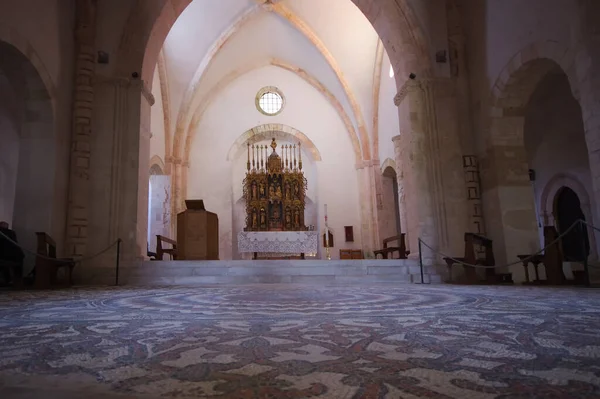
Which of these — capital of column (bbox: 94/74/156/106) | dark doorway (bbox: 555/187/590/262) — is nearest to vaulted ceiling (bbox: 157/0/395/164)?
capital of column (bbox: 94/74/156/106)

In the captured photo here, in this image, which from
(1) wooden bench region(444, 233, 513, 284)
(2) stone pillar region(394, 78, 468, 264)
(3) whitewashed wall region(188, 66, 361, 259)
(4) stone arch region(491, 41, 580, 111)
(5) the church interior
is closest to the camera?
(5) the church interior

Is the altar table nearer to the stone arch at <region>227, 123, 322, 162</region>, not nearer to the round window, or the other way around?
the stone arch at <region>227, 123, 322, 162</region>

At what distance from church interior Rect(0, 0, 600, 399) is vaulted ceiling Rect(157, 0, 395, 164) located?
0.09m

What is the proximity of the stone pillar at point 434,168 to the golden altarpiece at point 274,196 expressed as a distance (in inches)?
323

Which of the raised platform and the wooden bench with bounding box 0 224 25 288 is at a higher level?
the wooden bench with bounding box 0 224 25 288

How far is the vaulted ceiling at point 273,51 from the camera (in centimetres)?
1526

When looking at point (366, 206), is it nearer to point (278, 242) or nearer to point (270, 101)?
point (278, 242)

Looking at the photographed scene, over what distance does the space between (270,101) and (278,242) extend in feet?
22.6

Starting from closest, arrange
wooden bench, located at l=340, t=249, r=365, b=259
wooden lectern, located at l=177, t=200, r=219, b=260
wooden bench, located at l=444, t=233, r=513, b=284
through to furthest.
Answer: wooden bench, located at l=444, t=233, r=513, b=284, wooden lectern, located at l=177, t=200, r=219, b=260, wooden bench, located at l=340, t=249, r=365, b=259

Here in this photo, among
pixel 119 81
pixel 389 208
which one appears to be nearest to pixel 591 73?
pixel 119 81

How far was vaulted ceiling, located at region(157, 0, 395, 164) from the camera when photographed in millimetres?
15258

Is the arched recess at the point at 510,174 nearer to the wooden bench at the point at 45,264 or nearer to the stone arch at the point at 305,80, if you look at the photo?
the wooden bench at the point at 45,264

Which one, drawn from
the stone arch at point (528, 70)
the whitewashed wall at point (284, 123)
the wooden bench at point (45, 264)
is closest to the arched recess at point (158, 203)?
the whitewashed wall at point (284, 123)

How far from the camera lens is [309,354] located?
1742 mm
